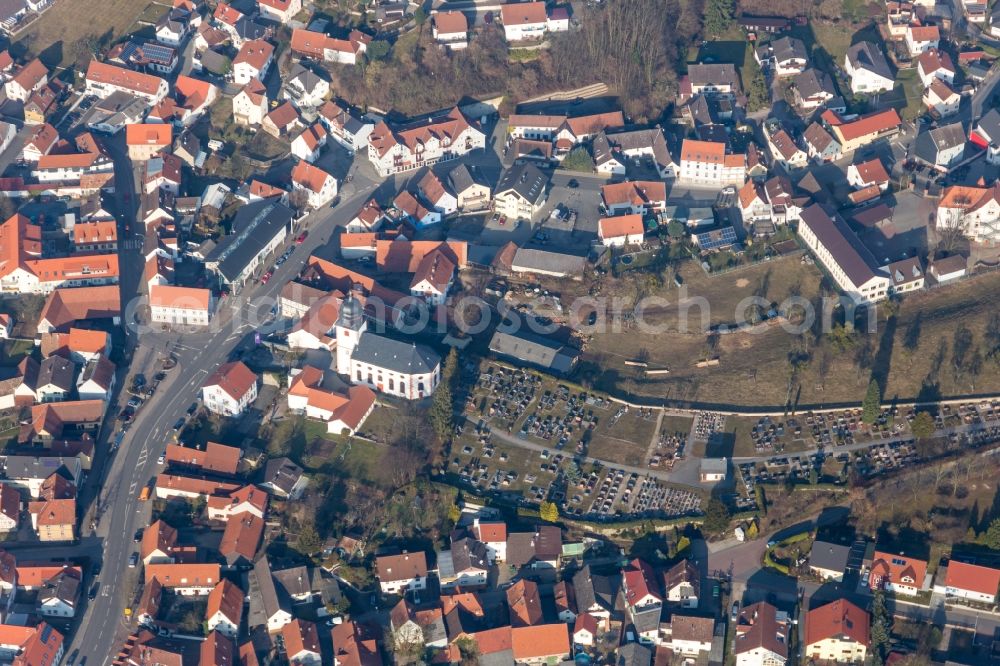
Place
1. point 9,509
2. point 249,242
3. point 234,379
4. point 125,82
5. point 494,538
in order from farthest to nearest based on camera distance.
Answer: point 125,82 → point 249,242 → point 234,379 → point 9,509 → point 494,538

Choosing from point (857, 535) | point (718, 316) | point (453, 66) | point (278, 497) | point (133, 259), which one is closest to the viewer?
point (857, 535)

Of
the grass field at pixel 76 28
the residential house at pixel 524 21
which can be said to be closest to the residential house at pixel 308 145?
the residential house at pixel 524 21

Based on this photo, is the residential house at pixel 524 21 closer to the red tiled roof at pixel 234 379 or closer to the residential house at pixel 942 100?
the residential house at pixel 942 100

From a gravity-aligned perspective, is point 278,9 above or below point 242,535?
above

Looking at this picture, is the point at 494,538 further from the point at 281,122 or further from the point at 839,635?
the point at 281,122

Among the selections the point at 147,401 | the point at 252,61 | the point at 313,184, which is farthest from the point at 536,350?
the point at 252,61

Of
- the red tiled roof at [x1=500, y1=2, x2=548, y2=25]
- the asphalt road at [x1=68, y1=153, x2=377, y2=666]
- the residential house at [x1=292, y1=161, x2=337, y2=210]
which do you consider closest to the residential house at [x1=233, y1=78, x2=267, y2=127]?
the residential house at [x1=292, y1=161, x2=337, y2=210]

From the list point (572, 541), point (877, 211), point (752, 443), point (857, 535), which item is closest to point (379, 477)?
point (572, 541)

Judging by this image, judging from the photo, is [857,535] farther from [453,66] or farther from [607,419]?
[453,66]
